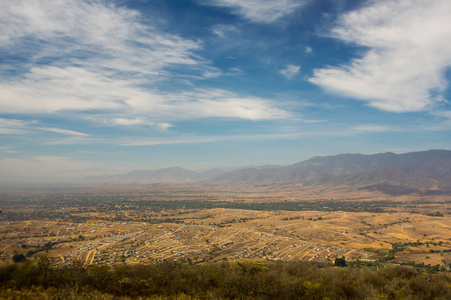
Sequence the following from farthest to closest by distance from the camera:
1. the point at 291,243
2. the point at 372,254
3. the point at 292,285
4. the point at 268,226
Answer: the point at 268,226 < the point at 291,243 < the point at 372,254 < the point at 292,285

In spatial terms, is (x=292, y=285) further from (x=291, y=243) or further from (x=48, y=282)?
(x=291, y=243)

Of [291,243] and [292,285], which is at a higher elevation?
[292,285]

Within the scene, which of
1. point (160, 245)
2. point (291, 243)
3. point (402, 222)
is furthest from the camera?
point (402, 222)

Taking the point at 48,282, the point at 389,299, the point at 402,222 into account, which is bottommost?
the point at 402,222

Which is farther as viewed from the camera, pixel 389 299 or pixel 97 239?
pixel 97 239

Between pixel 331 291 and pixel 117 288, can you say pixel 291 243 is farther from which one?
pixel 117 288

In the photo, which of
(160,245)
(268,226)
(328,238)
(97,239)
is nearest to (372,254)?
(328,238)

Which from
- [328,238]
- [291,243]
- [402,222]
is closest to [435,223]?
[402,222]
